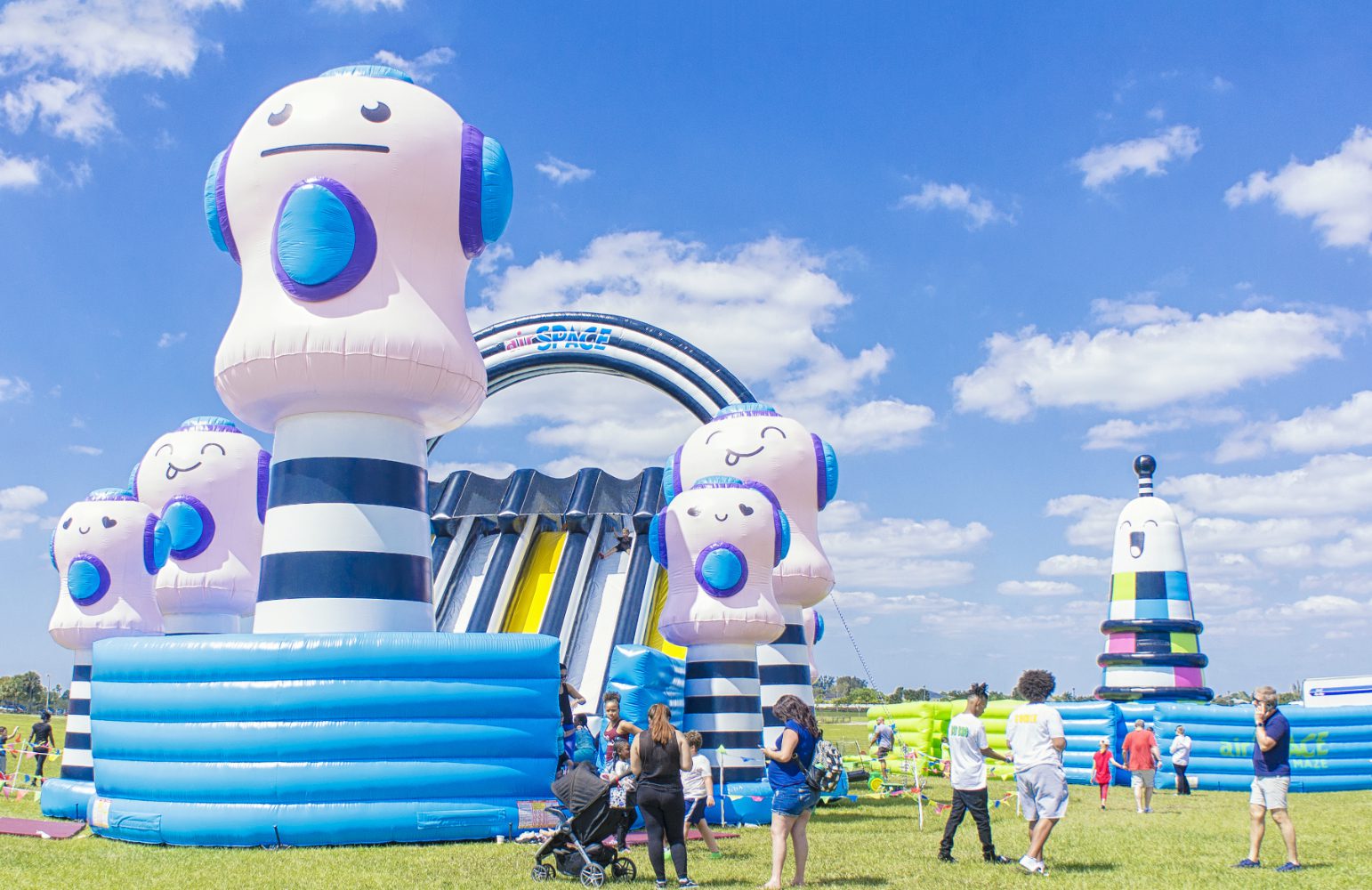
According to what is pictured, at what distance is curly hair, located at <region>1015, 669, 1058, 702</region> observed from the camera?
6.91 m

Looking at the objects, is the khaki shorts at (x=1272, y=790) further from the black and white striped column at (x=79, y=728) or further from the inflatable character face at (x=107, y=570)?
the inflatable character face at (x=107, y=570)

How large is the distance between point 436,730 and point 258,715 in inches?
44.3

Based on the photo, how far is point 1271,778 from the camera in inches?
276

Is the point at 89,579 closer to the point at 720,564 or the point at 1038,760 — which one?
the point at 720,564

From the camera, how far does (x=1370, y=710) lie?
15.5 meters

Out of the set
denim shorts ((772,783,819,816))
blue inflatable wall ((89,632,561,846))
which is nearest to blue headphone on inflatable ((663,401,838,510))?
blue inflatable wall ((89,632,561,846))

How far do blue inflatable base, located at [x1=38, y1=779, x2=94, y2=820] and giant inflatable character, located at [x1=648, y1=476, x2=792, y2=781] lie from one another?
5.08 meters

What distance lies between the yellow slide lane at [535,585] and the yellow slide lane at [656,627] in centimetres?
200

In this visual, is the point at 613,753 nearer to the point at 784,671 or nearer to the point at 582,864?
the point at 582,864

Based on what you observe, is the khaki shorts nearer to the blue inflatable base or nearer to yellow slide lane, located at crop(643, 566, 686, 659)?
the blue inflatable base

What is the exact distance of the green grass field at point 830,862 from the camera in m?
6.34

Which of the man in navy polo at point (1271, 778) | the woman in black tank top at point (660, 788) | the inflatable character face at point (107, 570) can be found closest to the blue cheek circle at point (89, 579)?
the inflatable character face at point (107, 570)

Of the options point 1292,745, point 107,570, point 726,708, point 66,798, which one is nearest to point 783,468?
point 726,708

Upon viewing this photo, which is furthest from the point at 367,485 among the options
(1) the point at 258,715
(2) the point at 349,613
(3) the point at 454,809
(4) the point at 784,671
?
(4) the point at 784,671
